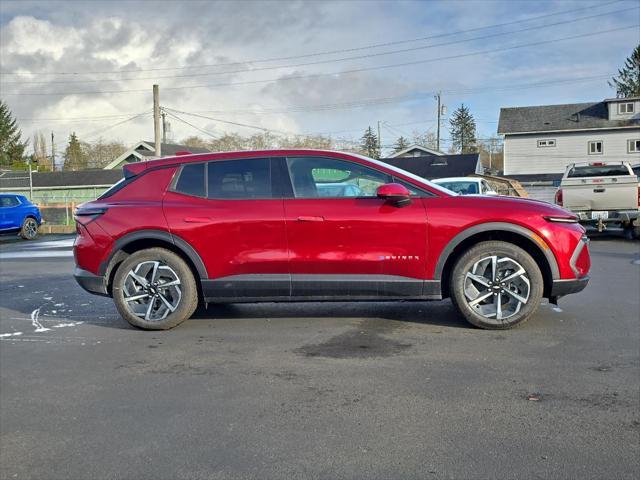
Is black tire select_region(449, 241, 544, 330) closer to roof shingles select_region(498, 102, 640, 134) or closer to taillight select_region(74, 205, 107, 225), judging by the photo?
taillight select_region(74, 205, 107, 225)

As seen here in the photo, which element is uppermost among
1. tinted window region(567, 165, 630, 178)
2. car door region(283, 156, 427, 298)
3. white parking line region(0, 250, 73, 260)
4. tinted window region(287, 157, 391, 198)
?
tinted window region(567, 165, 630, 178)

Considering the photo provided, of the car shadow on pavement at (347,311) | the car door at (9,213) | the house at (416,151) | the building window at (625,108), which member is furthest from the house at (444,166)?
the car shadow on pavement at (347,311)

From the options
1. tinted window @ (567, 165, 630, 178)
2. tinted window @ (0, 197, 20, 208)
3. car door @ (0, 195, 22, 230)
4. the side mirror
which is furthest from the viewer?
tinted window @ (0, 197, 20, 208)

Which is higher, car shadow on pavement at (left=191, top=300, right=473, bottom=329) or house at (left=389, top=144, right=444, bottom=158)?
house at (left=389, top=144, right=444, bottom=158)

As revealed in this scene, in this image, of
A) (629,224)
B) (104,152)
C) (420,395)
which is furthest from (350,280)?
(104,152)

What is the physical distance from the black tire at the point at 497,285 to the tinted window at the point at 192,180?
8.27 feet

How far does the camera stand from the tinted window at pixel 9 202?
21675 millimetres

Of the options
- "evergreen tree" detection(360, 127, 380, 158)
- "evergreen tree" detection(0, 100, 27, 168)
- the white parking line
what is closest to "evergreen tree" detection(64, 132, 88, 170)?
"evergreen tree" detection(0, 100, 27, 168)

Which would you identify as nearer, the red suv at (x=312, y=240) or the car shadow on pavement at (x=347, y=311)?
the red suv at (x=312, y=240)

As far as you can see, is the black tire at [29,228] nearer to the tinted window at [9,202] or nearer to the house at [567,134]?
the tinted window at [9,202]

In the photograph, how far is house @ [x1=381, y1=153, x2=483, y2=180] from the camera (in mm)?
43625

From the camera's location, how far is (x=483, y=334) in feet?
17.3

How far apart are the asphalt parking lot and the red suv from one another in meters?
0.38

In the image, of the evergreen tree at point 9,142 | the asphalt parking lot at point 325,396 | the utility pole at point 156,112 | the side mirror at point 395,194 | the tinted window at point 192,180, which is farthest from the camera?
the evergreen tree at point 9,142
